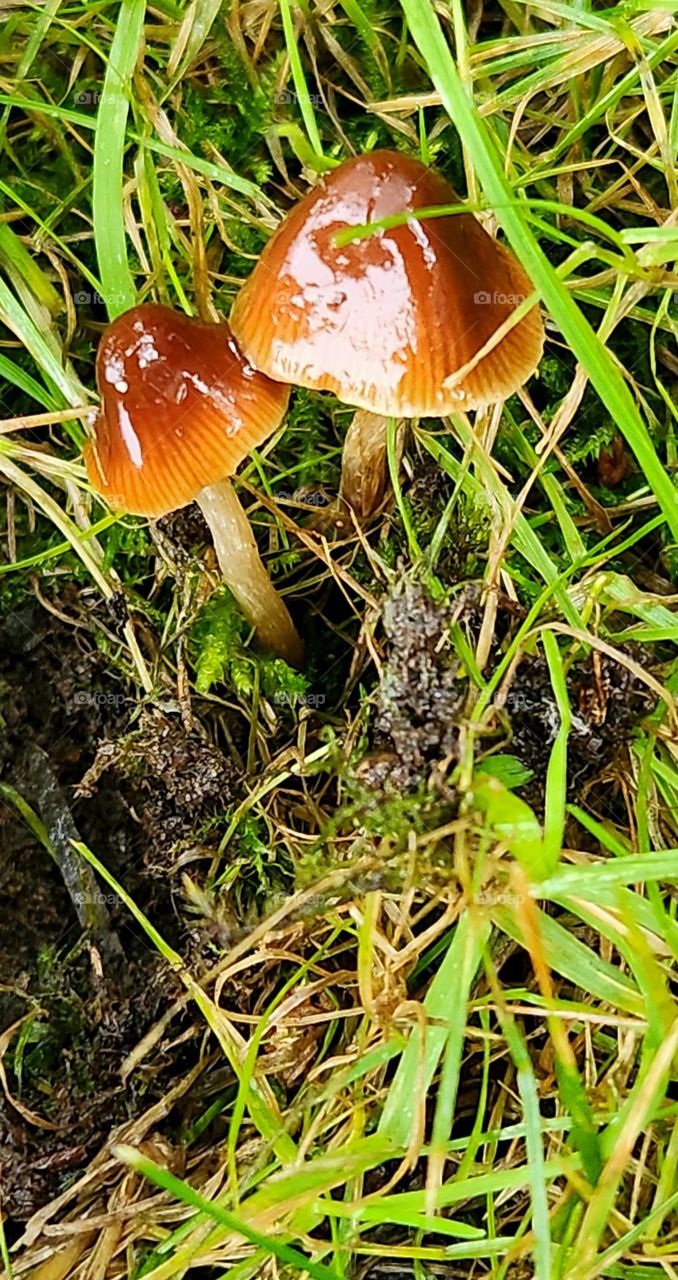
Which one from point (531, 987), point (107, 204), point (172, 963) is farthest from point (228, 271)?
point (531, 987)

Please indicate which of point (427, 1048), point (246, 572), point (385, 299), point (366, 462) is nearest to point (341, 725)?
point (246, 572)

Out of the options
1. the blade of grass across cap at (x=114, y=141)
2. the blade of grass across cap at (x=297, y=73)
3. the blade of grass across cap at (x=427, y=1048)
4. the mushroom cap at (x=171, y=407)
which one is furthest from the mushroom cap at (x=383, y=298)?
the blade of grass across cap at (x=427, y=1048)

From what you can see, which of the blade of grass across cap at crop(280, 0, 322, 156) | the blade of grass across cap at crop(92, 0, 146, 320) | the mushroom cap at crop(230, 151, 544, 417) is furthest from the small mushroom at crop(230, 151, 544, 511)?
the blade of grass across cap at crop(92, 0, 146, 320)

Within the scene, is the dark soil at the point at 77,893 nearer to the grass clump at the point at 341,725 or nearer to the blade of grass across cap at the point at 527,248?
the grass clump at the point at 341,725

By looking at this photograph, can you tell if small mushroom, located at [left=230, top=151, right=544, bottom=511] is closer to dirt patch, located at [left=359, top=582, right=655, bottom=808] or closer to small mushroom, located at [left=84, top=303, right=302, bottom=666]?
small mushroom, located at [left=84, top=303, right=302, bottom=666]

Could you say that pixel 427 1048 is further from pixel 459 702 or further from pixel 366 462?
pixel 366 462
